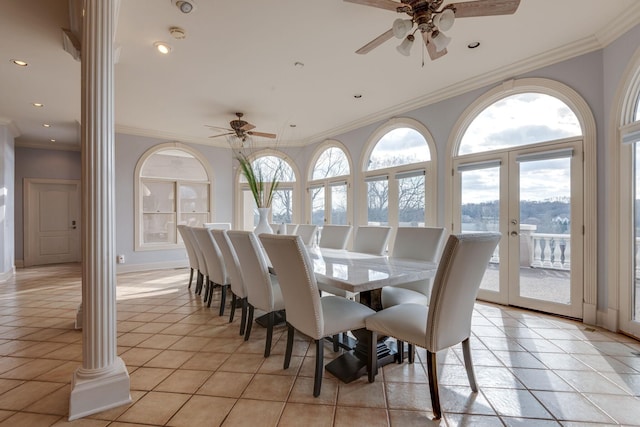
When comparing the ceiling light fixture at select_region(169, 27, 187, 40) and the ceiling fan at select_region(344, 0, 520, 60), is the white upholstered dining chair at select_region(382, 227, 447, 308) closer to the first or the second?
the ceiling fan at select_region(344, 0, 520, 60)

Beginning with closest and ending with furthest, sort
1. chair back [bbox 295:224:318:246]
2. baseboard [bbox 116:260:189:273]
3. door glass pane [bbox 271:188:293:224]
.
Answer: chair back [bbox 295:224:318:246] → baseboard [bbox 116:260:189:273] → door glass pane [bbox 271:188:293:224]

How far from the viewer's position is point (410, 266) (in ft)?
7.38

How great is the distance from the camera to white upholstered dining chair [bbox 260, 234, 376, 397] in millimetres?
1799

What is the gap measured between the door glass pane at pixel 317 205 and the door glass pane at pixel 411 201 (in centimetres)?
199

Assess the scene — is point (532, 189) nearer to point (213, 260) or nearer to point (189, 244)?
point (213, 260)

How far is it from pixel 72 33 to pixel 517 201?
463 centimetres

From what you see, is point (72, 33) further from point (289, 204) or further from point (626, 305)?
point (626, 305)

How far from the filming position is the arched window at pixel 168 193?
5.89 m

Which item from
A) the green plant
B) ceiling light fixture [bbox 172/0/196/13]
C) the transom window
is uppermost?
ceiling light fixture [bbox 172/0/196/13]

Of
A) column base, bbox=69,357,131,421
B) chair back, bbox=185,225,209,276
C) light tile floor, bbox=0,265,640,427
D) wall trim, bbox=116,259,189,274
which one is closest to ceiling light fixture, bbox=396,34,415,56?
light tile floor, bbox=0,265,640,427

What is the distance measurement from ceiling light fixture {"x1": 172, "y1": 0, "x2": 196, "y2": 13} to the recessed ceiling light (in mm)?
628

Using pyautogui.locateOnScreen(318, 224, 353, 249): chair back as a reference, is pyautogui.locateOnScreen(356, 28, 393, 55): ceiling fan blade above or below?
above

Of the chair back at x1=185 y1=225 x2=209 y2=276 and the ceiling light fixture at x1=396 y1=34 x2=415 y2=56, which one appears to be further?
the chair back at x1=185 y1=225 x2=209 y2=276

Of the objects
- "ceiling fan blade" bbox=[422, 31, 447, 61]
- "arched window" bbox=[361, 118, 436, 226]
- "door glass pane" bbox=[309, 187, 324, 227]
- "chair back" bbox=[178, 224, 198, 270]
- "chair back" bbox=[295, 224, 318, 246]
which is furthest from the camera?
"door glass pane" bbox=[309, 187, 324, 227]
